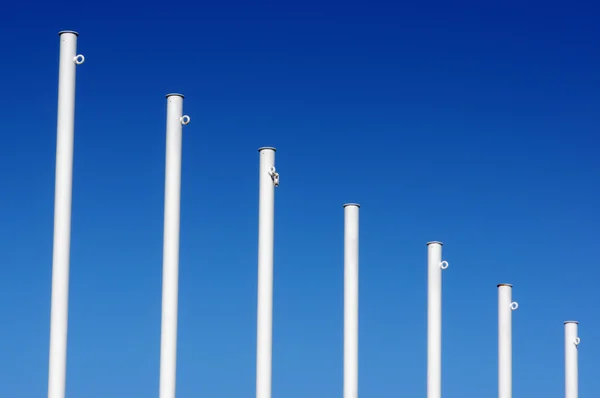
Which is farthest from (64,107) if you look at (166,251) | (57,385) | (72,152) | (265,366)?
(265,366)

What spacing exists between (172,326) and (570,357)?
16.9 m

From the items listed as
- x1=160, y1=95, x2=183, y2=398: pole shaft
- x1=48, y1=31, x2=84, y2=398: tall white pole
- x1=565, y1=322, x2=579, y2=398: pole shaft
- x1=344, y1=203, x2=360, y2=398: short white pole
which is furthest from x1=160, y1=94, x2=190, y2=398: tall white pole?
x1=565, y1=322, x2=579, y2=398: pole shaft

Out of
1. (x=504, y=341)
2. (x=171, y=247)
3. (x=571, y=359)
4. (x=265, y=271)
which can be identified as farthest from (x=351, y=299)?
(x=571, y=359)

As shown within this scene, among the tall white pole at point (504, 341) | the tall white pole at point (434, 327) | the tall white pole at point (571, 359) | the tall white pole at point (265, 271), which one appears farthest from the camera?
the tall white pole at point (571, 359)

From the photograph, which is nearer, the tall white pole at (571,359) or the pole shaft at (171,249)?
the pole shaft at (171,249)

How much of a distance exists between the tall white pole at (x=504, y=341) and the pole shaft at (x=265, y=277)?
10.1 metres

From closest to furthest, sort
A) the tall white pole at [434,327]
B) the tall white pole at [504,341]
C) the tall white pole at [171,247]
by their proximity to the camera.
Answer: the tall white pole at [171,247] → the tall white pole at [434,327] → the tall white pole at [504,341]

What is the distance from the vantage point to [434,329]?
30.8m

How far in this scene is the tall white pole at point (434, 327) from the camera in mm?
30641

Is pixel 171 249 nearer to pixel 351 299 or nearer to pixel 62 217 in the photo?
pixel 62 217

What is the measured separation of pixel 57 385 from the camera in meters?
21.4

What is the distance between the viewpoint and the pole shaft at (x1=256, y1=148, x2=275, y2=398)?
25.4m

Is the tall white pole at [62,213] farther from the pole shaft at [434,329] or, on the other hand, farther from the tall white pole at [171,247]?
the pole shaft at [434,329]

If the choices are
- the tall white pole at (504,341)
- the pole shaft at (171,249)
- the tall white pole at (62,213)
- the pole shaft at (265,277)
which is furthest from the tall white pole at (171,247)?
the tall white pole at (504,341)
